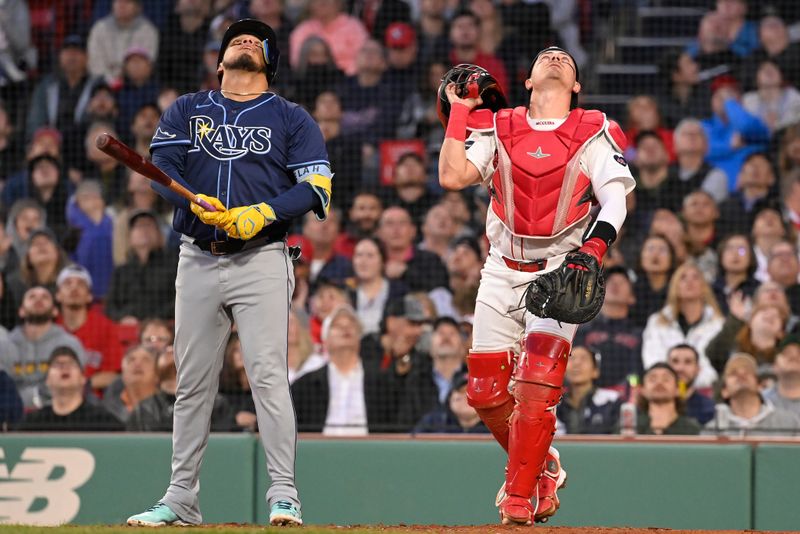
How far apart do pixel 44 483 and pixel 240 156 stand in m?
2.70

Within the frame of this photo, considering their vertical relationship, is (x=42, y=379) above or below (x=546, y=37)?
below

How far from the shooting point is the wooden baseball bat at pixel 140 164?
4.38 metres

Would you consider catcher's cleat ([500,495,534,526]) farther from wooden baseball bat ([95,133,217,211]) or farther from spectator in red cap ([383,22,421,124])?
spectator in red cap ([383,22,421,124])

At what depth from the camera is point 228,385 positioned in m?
7.49

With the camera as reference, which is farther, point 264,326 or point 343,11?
point 343,11

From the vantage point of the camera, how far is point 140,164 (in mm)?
4527

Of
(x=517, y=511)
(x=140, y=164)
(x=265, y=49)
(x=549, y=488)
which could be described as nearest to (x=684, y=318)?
(x=549, y=488)

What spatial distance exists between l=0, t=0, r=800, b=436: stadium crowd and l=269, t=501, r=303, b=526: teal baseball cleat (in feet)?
7.38

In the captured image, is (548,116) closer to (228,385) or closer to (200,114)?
(200,114)

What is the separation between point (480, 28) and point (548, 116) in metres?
5.67

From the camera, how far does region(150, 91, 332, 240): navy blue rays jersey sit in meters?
4.86

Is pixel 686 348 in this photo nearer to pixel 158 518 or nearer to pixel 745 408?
pixel 745 408

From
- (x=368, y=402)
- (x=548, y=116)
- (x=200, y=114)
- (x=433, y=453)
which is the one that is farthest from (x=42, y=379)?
(x=548, y=116)

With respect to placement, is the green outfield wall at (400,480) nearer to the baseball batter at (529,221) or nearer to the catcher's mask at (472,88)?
the baseball batter at (529,221)
